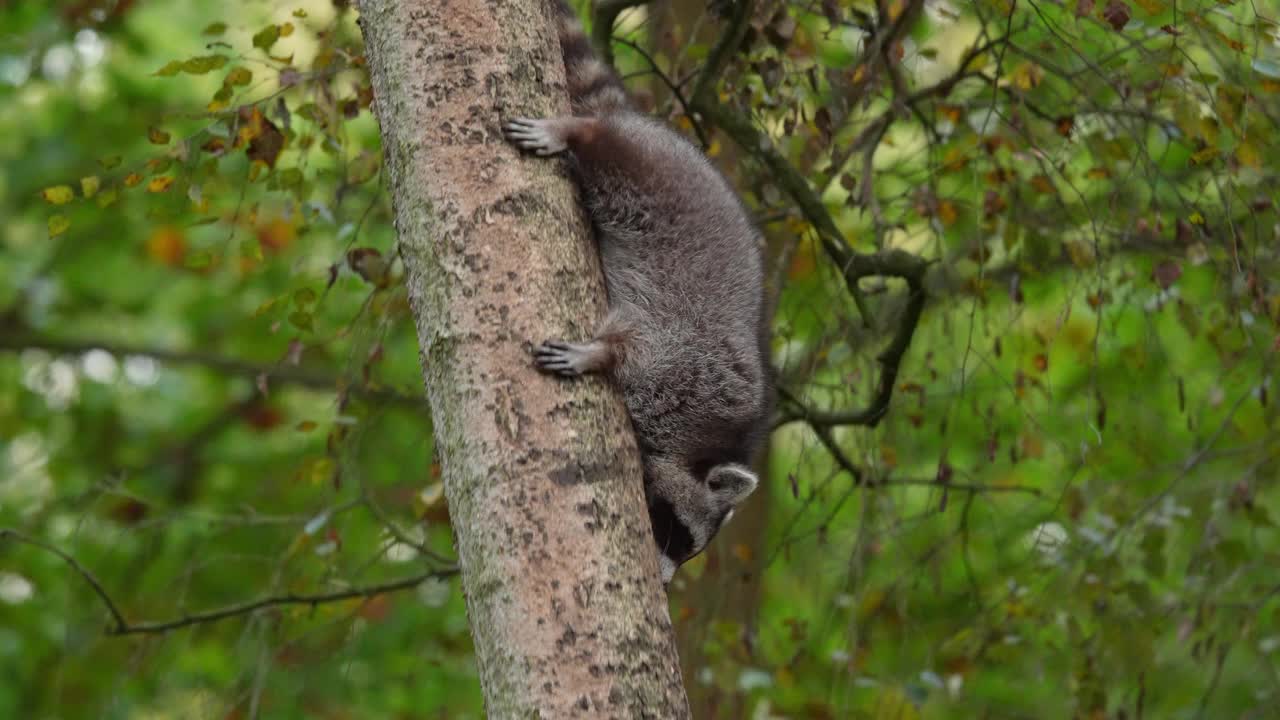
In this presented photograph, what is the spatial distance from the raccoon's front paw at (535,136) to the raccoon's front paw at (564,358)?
0.41 m

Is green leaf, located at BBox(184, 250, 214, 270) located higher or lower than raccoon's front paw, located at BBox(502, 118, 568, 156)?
lower

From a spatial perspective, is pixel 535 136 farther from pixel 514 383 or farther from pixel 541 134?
pixel 514 383

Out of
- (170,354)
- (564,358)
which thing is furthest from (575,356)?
(170,354)

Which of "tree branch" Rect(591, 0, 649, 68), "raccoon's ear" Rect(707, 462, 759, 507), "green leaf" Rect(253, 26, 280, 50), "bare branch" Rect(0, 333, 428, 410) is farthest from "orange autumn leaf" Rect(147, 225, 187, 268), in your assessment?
"raccoon's ear" Rect(707, 462, 759, 507)

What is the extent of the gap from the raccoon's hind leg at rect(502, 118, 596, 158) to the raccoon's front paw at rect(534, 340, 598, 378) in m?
0.41

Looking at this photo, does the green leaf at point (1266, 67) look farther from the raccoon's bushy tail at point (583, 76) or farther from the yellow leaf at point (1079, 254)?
the raccoon's bushy tail at point (583, 76)

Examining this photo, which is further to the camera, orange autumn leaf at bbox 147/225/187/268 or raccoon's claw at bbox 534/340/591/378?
orange autumn leaf at bbox 147/225/187/268

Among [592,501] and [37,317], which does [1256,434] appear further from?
[37,317]

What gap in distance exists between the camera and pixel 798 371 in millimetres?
4941

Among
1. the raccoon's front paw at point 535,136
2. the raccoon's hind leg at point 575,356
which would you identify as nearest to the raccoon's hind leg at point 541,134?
the raccoon's front paw at point 535,136

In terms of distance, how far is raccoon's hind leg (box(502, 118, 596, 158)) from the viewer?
8.57ft

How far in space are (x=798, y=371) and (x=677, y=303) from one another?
121 centimetres

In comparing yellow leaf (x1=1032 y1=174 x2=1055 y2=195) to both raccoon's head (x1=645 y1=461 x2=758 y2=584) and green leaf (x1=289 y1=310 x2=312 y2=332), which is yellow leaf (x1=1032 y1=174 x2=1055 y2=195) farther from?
green leaf (x1=289 y1=310 x2=312 y2=332)

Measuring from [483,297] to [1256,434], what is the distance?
3236mm
